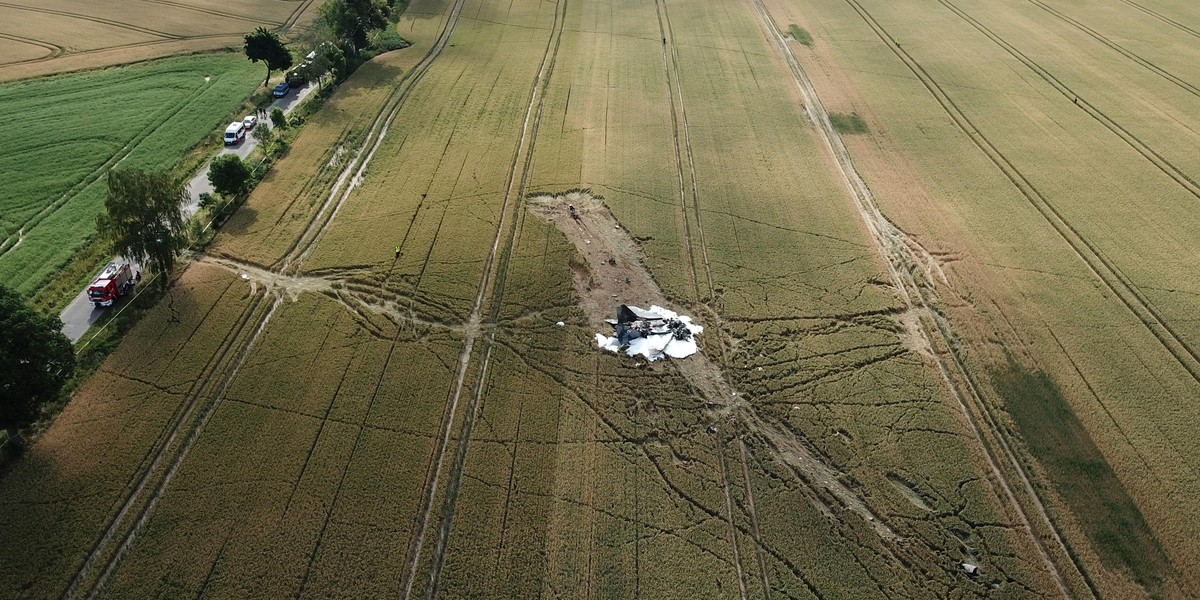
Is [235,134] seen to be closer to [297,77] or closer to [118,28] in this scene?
[297,77]

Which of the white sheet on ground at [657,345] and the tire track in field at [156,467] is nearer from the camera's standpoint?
the tire track in field at [156,467]

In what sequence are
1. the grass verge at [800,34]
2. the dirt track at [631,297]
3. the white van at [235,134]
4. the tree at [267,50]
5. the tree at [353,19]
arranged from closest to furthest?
the dirt track at [631,297], the white van at [235,134], the tree at [267,50], the tree at [353,19], the grass verge at [800,34]

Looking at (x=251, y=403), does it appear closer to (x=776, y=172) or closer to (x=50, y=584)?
(x=50, y=584)

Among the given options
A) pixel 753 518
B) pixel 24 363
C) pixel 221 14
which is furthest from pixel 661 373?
pixel 221 14

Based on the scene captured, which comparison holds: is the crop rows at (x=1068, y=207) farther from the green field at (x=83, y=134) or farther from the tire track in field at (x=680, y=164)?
the green field at (x=83, y=134)

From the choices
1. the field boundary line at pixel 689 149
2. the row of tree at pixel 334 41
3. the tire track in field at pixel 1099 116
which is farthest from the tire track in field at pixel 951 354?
the row of tree at pixel 334 41

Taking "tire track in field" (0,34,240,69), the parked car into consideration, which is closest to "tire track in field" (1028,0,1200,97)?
the parked car

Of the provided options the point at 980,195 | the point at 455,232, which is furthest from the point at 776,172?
the point at 455,232
